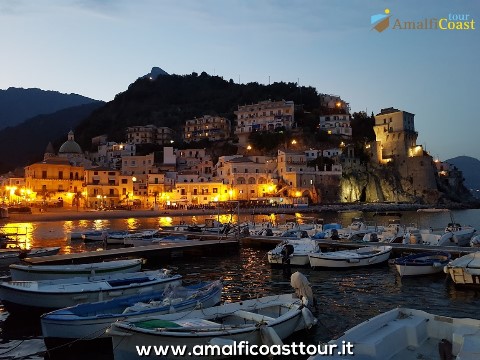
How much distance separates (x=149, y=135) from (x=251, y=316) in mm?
105410

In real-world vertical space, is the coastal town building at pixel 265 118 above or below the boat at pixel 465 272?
above

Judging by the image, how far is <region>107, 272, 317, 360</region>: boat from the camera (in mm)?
9508

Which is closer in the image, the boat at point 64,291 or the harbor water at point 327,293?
the harbor water at point 327,293

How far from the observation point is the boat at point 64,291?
14328 millimetres

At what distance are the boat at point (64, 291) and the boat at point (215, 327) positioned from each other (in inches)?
164

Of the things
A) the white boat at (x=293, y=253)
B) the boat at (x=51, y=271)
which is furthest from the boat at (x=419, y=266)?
the boat at (x=51, y=271)

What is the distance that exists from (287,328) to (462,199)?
114m

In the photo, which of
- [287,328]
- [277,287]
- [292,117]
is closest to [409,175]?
[292,117]

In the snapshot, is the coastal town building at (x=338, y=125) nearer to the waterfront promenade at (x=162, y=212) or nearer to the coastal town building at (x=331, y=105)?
the coastal town building at (x=331, y=105)

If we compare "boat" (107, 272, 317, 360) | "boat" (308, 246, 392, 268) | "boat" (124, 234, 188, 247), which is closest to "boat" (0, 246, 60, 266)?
"boat" (124, 234, 188, 247)

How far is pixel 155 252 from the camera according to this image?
27.1 m

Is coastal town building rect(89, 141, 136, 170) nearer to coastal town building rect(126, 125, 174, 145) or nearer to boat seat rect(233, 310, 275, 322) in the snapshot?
coastal town building rect(126, 125, 174, 145)

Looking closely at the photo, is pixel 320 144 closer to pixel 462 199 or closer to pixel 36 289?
pixel 462 199

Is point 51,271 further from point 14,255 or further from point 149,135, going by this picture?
point 149,135
